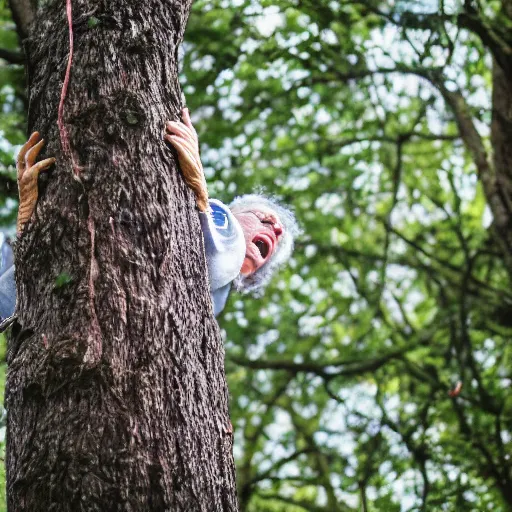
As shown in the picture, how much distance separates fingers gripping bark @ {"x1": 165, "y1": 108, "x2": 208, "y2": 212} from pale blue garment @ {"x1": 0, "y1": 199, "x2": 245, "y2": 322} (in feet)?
0.58

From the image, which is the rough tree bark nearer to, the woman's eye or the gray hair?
the woman's eye

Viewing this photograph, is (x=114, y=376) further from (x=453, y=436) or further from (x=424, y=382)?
(x=424, y=382)

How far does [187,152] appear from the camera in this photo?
7.70 feet

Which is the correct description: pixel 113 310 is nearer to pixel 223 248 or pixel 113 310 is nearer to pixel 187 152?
pixel 187 152

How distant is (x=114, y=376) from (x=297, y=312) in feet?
20.0

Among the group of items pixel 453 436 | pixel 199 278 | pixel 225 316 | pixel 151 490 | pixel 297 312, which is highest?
pixel 297 312

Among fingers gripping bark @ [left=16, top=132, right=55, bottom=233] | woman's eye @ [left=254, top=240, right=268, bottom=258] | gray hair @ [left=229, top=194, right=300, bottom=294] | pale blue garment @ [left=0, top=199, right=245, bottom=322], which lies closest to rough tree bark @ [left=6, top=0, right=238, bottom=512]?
fingers gripping bark @ [left=16, top=132, right=55, bottom=233]

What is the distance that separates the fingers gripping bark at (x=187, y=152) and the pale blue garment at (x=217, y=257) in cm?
18

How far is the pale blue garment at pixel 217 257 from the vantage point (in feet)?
9.11

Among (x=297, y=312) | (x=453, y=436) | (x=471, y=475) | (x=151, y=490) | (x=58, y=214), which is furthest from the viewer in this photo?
(x=297, y=312)

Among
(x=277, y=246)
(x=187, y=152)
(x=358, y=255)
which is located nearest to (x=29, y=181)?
(x=187, y=152)

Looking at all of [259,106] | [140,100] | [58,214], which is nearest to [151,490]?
[58,214]

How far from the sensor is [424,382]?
269 inches

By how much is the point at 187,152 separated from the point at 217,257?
648mm
